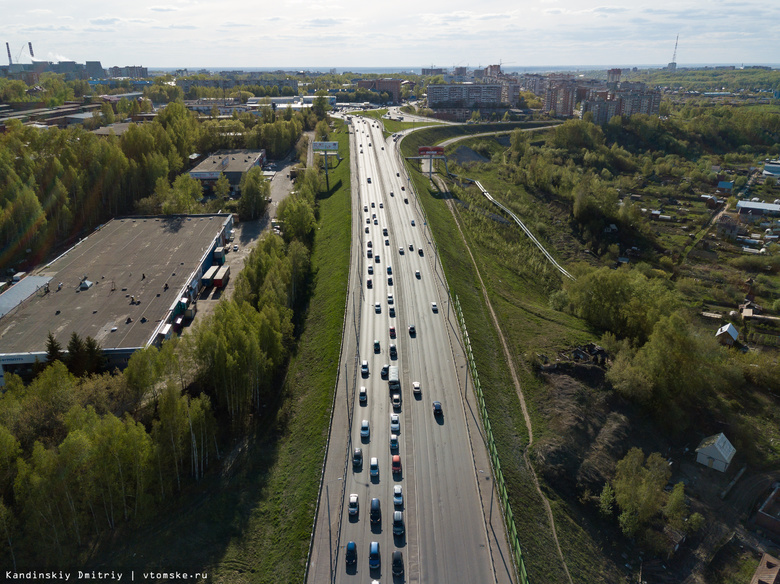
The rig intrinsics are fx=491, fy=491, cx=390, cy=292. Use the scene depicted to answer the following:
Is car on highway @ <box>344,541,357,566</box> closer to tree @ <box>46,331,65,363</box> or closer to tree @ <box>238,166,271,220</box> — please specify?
tree @ <box>46,331,65,363</box>

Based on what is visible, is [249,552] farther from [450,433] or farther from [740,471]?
[740,471]

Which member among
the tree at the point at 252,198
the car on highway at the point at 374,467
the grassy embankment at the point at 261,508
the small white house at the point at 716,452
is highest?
the tree at the point at 252,198

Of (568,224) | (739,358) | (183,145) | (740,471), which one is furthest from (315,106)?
(740,471)

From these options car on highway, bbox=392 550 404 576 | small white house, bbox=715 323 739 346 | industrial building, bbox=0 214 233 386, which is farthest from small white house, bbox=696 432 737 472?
industrial building, bbox=0 214 233 386

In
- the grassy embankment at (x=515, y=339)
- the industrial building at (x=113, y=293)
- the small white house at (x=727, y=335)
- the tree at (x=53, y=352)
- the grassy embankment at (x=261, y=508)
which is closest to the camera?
the grassy embankment at (x=261, y=508)

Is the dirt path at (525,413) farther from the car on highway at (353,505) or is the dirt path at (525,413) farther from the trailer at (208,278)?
the trailer at (208,278)

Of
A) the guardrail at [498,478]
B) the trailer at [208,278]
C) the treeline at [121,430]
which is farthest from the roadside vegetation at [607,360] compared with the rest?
the trailer at [208,278]
